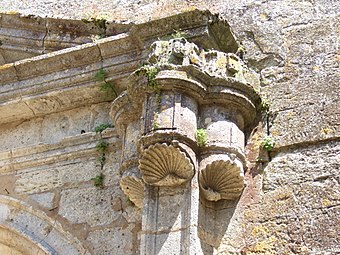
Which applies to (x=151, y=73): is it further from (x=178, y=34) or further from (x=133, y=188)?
(x=133, y=188)

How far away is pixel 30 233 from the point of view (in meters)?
4.52

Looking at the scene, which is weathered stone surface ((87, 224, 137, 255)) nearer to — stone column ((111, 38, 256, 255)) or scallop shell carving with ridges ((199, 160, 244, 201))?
stone column ((111, 38, 256, 255))

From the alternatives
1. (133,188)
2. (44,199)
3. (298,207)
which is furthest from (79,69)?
(298,207)

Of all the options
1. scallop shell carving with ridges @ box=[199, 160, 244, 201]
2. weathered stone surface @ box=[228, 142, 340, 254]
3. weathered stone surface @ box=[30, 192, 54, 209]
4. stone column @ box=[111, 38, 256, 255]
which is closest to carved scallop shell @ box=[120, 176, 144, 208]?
stone column @ box=[111, 38, 256, 255]

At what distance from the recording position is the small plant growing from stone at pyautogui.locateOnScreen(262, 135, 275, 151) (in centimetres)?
416

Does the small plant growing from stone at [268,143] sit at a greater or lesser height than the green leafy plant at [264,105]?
lesser

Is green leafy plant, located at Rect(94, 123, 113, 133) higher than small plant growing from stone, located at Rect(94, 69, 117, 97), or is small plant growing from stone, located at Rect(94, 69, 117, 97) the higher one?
small plant growing from stone, located at Rect(94, 69, 117, 97)

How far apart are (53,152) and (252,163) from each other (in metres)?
1.45

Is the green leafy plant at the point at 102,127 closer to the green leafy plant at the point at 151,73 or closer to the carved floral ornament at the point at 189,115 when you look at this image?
the carved floral ornament at the point at 189,115

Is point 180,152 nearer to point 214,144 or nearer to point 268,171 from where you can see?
point 214,144

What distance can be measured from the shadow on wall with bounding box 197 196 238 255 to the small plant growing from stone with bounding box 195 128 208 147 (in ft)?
1.00

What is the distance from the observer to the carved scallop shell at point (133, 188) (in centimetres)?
403

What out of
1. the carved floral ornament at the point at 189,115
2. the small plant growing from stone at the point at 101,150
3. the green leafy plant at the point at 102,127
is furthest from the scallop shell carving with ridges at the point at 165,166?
the green leafy plant at the point at 102,127

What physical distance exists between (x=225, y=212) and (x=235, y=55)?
103 centimetres
